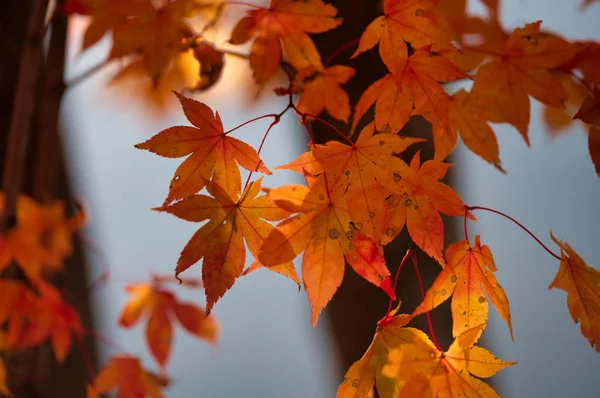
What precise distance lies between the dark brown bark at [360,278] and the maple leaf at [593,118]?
0.46 metres

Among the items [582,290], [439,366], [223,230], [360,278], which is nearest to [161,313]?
[360,278]

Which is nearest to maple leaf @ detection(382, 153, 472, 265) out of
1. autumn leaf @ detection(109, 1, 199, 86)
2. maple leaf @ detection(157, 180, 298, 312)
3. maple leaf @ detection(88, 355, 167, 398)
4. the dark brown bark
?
maple leaf @ detection(157, 180, 298, 312)

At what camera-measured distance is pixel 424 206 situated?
55 centimetres

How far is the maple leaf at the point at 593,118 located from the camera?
573mm

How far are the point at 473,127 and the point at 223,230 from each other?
0.37 meters

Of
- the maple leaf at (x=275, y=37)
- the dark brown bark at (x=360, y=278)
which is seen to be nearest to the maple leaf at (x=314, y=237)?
the maple leaf at (x=275, y=37)

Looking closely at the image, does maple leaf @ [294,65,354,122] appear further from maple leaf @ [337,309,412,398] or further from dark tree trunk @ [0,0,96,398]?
dark tree trunk @ [0,0,96,398]

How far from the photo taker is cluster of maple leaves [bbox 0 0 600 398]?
505mm

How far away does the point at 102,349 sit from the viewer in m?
1.66

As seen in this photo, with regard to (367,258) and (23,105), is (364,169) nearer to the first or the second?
(367,258)

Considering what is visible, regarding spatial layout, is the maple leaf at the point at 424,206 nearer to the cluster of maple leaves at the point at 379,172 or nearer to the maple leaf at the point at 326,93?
the cluster of maple leaves at the point at 379,172

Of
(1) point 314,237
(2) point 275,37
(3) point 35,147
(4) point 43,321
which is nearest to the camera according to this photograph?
(1) point 314,237

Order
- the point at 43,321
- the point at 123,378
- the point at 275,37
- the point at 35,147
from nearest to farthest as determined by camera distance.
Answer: the point at 275,37 → the point at 123,378 → the point at 43,321 → the point at 35,147

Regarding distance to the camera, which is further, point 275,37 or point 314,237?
point 275,37
